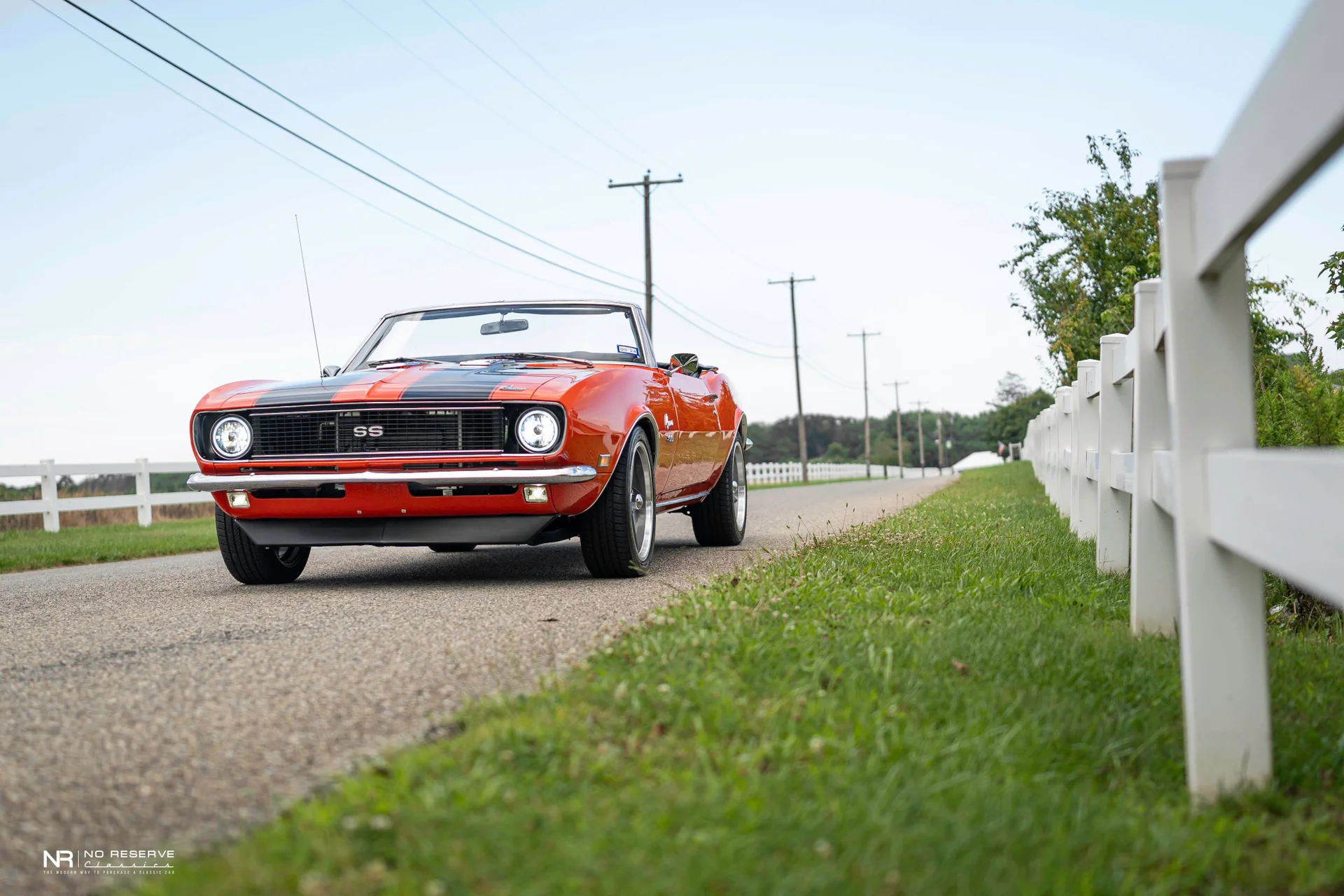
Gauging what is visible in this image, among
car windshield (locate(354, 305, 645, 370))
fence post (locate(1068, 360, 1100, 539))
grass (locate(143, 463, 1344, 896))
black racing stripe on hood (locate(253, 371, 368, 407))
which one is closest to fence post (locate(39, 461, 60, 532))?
car windshield (locate(354, 305, 645, 370))

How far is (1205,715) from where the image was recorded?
2.24 metres

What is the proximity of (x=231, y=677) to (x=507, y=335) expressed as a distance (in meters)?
3.63

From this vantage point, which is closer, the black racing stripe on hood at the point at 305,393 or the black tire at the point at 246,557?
the black racing stripe on hood at the point at 305,393

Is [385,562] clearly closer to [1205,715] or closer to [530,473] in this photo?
[530,473]

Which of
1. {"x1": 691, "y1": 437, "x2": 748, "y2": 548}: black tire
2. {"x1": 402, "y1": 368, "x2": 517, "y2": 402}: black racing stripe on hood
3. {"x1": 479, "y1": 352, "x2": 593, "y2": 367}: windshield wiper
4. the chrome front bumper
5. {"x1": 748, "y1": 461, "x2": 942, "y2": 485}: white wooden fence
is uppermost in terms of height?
{"x1": 479, "y1": 352, "x2": 593, "y2": 367}: windshield wiper

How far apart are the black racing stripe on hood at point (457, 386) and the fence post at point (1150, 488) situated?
108 inches

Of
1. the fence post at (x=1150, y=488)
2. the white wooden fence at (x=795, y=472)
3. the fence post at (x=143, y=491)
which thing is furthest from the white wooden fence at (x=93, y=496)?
the white wooden fence at (x=795, y=472)

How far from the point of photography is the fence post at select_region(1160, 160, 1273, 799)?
2.23 m

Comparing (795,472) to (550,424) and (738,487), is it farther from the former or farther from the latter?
(550,424)

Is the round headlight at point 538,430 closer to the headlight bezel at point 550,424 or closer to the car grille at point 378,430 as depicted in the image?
the headlight bezel at point 550,424

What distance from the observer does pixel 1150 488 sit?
371 centimetres

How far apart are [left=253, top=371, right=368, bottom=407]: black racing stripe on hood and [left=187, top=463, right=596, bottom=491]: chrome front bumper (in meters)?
0.34

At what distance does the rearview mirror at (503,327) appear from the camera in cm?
670

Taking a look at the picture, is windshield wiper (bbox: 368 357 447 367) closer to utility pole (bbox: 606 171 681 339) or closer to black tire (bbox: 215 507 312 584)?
black tire (bbox: 215 507 312 584)
